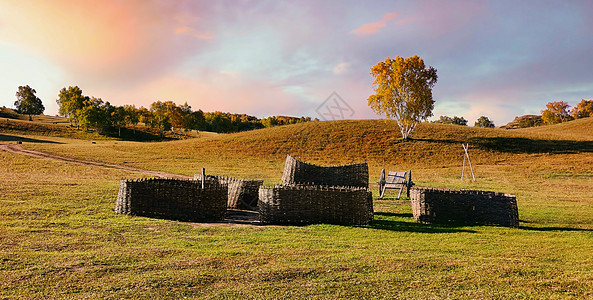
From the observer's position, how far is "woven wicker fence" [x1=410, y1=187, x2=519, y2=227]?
12367 millimetres

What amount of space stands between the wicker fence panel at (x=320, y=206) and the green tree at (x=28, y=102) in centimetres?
13712

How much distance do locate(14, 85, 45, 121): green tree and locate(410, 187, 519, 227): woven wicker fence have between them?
140 metres

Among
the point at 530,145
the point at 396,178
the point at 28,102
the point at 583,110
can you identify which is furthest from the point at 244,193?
the point at 583,110

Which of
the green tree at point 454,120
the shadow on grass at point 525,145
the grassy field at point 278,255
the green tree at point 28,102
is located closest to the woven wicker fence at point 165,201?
the grassy field at point 278,255

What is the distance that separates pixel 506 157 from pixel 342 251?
172ft

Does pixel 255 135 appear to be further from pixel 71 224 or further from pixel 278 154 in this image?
pixel 71 224

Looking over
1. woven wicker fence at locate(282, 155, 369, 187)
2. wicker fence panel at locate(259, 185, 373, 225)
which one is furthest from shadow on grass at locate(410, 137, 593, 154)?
wicker fence panel at locate(259, 185, 373, 225)

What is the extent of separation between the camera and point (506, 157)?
51.2 m

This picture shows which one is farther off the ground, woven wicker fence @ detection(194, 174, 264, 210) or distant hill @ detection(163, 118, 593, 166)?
distant hill @ detection(163, 118, 593, 166)

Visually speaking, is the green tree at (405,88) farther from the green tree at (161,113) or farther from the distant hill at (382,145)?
the green tree at (161,113)

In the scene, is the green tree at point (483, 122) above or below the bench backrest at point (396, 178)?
above

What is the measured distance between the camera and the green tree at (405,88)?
5553 centimetres

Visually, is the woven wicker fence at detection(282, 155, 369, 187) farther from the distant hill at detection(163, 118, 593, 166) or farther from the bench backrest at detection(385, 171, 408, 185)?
the distant hill at detection(163, 118, 593, 166)

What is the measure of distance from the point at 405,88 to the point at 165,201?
5064 centimetres
